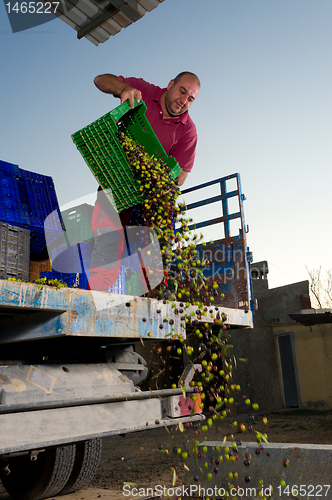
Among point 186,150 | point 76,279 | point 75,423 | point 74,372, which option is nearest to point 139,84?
point 186,150

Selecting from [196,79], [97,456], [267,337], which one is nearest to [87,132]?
[196,79]

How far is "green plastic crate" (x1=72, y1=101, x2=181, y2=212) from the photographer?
133 inches

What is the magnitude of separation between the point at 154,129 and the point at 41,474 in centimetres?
338

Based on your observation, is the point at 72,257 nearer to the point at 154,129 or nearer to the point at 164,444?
the point at 154,129

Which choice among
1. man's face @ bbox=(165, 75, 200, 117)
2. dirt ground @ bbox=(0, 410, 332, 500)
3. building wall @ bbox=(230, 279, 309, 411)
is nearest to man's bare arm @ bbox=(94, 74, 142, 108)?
man's face @ bbox=(165, 75, 200, 117)

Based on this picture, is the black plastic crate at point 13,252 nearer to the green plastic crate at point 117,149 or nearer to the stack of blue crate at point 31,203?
the stack of blue crate at point 31,203

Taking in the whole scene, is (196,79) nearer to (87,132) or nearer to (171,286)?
(87,132)

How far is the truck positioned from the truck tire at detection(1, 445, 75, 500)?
1cm

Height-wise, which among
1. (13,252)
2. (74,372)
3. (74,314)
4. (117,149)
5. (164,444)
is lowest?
(164,444)

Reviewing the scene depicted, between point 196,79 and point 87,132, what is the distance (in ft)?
3.96

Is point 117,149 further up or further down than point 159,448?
further up

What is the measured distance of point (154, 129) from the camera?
3.97m

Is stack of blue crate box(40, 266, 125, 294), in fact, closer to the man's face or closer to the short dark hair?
the man's face

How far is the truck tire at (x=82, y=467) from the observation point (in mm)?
3492
